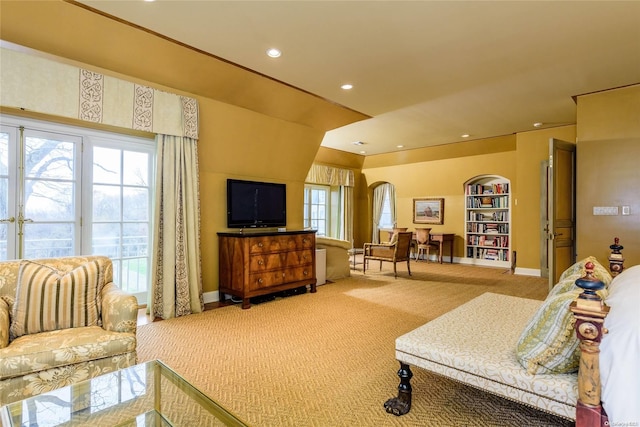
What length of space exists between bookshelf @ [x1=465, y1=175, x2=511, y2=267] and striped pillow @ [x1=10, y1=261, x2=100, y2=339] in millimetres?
7569

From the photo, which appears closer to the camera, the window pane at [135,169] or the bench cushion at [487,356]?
the bench cushion at [487,356]

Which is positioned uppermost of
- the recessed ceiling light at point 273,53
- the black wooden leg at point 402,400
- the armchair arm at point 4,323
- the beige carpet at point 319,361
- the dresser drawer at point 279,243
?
the recessed ceiling light at point 273,53

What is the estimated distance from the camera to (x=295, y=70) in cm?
358

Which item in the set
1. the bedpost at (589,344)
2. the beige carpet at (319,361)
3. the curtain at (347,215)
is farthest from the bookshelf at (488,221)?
the bedpost at (589,344)

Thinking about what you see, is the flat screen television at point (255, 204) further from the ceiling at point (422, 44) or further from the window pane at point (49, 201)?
the window pane at point (49, 201)

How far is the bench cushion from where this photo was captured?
1.44 metres

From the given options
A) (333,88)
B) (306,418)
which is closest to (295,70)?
(333,88)

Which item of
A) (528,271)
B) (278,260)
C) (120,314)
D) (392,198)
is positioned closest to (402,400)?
(120,314)

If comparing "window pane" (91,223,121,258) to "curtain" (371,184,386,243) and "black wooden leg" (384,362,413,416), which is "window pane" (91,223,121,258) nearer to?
"black wooden leg" (384,362,413,416)

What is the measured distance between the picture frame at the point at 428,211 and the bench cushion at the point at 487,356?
6028 mm

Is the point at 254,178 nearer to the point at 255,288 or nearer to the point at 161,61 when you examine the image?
the point at 255,288

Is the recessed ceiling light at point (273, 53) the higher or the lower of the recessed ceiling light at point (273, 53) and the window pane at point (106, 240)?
the higher

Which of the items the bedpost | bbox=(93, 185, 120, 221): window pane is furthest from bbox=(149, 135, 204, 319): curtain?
the bedpost

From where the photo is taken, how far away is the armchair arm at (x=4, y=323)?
186 cm
